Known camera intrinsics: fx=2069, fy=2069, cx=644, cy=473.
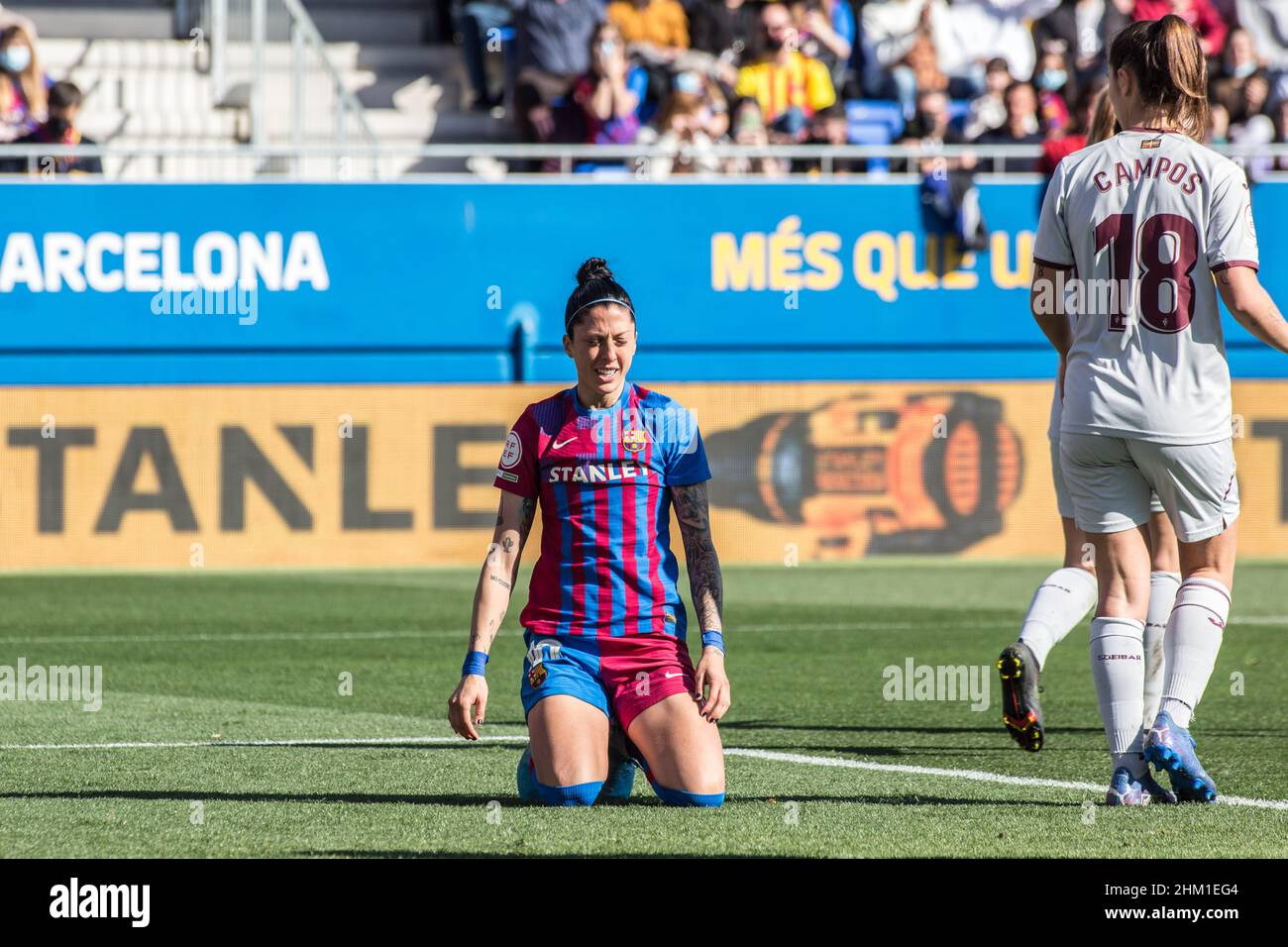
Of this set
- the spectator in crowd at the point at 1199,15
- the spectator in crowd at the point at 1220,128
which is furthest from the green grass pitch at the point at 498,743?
the spectator in crowd at the point at 1199,15

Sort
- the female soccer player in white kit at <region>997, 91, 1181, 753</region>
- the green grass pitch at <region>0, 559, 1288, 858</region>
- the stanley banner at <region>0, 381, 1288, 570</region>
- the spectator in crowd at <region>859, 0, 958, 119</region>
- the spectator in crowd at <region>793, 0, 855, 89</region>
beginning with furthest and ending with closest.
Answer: the spectator in crowd at <region>793, 0, 855, 89</region> < the spectator in crowd at <region>859, 0, 958, 119</region> < the stanley banner at <region>0, 381, 1288, 570</region> < the female soccer player in white kit at <region>997, 91, 1181, 753</region> < the green grass pitch at <region>0, 559, 1288, 858</region>

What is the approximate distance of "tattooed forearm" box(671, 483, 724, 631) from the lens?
569 cm

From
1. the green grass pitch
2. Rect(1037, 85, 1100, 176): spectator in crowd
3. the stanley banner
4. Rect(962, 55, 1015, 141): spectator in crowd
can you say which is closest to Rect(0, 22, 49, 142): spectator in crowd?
the stanley banner

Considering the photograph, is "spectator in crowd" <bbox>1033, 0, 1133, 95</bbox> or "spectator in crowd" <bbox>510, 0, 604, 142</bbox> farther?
"spectator in crowd" <bbox>1033, 0, 1133, 95</bbox>

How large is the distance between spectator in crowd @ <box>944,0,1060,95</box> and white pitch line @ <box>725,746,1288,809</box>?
1512 centimetres

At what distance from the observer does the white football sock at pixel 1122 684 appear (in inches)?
216

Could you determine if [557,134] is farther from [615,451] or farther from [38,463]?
[615,451]

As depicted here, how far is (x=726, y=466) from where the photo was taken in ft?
54.3

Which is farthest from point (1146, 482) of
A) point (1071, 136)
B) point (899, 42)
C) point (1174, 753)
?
point (899, 42)

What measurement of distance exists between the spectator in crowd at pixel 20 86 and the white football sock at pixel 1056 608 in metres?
13.7

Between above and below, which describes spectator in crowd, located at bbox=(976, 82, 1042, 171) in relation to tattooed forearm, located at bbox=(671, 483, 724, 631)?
above

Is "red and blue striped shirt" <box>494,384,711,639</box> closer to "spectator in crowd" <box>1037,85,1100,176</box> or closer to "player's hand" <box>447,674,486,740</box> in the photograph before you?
"player's hand" <box>447,674,486,740</box>

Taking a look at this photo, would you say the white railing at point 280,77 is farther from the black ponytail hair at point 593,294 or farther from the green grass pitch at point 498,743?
the black ponytail hair at point 593,294

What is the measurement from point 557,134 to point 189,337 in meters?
3.74
